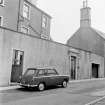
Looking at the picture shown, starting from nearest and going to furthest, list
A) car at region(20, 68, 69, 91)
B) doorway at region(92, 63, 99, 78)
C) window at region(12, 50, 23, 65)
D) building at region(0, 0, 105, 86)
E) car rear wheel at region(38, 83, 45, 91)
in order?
1. car at region(20, 68, 69, 91)
2. car rear wheel at region(38, 83, 45, 91)
3. building at region(0, 0, 105, 86)
4. window at region(12, 50, 23, 65)
5. doorway at region(92, 63, 99, 78)

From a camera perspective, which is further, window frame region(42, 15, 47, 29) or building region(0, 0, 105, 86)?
window frame region(42, 15, 47, 29)

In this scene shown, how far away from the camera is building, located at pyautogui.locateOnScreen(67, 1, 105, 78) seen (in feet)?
82.9

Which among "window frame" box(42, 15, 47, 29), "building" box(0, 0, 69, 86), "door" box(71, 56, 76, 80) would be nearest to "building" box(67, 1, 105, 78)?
"door" box(71, 56, 76, 80)

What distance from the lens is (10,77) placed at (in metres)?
14.3

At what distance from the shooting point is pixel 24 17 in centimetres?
2095

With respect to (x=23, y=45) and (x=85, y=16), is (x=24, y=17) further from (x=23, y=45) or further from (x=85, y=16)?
(x=85, y=16)

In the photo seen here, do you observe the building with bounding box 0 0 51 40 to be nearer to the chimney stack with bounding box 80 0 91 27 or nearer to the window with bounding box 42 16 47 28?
the window with bounding box 42 16 47 28

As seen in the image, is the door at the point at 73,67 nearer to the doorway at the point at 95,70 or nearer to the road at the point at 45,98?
the doorway at the point at 95,70

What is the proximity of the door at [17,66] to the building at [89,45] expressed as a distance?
1092 cm

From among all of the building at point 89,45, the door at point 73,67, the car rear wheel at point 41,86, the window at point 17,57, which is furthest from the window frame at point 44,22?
the car rear wheel at point 41,86

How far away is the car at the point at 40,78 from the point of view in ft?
38.3

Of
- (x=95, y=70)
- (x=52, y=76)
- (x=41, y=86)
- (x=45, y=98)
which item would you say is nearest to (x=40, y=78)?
(x=41, y=86)

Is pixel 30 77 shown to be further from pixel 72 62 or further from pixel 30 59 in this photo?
pixel 72 62

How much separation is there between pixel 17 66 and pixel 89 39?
2170 cm
